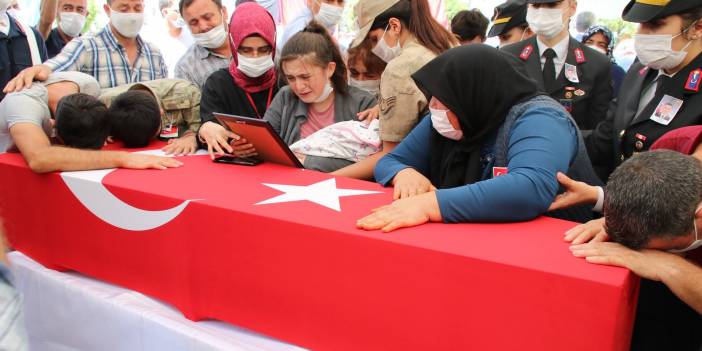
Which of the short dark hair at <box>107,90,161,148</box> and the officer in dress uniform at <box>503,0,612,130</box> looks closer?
the short dark hair at <box>107,90,161,148</box>

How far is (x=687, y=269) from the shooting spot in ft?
3.72

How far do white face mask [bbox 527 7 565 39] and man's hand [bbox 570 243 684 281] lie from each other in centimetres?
180

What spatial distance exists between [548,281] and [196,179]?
121 cm

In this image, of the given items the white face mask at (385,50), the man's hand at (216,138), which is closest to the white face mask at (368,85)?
the white face mask at (385,50)

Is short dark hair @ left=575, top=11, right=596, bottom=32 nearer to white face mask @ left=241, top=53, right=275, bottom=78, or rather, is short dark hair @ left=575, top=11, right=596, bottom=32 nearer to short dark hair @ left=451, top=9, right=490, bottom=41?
short dark hair @ left=451, top=9, right=490, bottom=41

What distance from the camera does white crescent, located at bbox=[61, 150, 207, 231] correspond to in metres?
1.70

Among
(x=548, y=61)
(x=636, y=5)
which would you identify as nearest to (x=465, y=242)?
(x=636, y=5)

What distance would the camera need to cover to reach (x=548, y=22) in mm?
2703

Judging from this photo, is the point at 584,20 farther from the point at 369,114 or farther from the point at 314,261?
the point at 314,261

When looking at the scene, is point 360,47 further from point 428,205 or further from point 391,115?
point 428,205

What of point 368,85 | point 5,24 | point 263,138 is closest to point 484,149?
point 263,138

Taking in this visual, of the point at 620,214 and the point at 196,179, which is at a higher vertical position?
the point at 620,214

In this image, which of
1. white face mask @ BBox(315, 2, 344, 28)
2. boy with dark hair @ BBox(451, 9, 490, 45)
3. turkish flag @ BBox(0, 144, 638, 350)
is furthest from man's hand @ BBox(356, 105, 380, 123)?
boy with dark hair @ BBox(451, 9, 490, 45)

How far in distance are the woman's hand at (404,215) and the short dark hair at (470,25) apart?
2.91m
